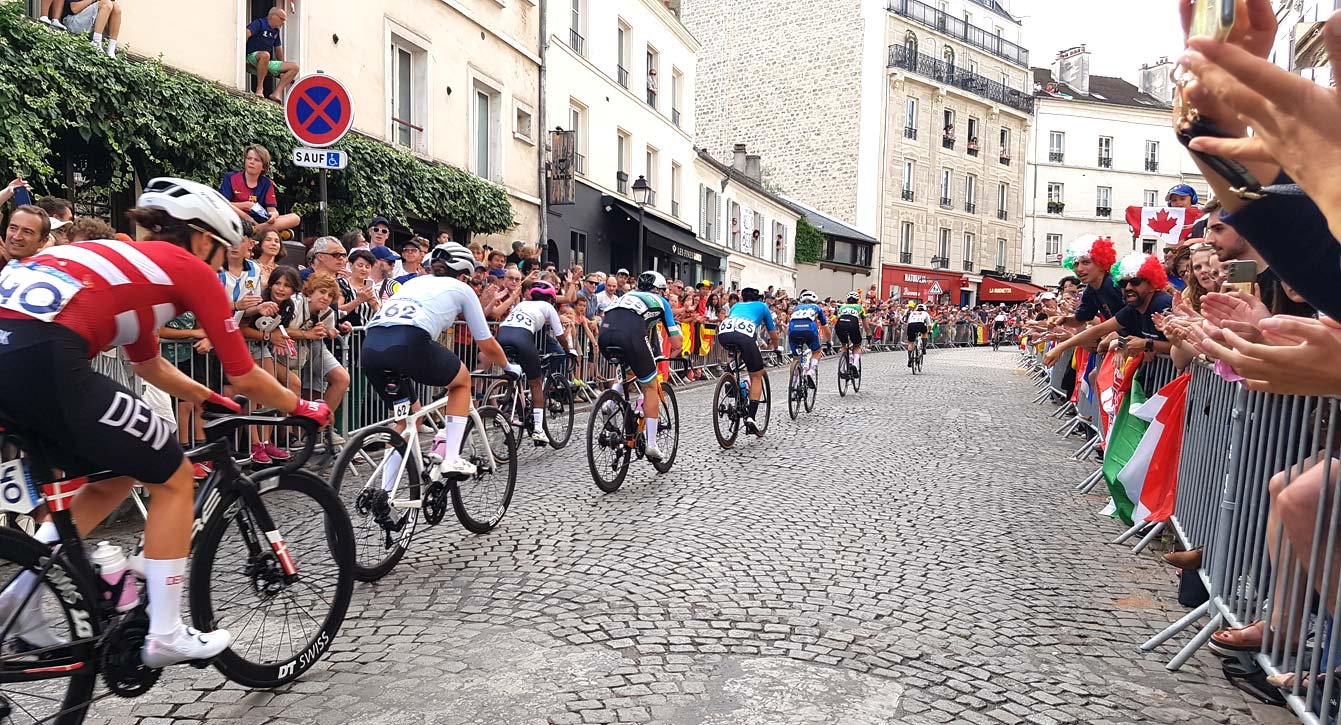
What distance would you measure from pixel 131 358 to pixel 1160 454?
17.0 feet

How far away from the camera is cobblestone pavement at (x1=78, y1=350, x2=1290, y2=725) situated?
11.2 feet

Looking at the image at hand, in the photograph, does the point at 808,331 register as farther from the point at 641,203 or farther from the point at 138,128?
the point at 641,203

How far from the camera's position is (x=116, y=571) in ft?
9.86

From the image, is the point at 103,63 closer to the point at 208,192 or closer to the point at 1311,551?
the point at 208,192

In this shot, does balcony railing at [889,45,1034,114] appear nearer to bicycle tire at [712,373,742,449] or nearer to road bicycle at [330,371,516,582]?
bicycle tire at [712,373,742,449]

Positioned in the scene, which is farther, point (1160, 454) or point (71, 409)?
point (1160, 454)

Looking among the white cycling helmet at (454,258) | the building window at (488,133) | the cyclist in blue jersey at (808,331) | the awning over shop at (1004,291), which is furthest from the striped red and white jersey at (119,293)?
the awning over shop at (1004,291)

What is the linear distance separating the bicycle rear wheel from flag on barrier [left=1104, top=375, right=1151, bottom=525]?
4.14m

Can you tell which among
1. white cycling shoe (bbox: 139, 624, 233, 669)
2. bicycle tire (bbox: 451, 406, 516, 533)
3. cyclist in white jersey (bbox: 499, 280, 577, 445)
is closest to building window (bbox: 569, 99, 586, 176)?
cyclist in white jersey (bbox: 499, 280, 577, 445)

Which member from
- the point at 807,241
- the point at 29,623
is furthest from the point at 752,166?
the point at 29,623

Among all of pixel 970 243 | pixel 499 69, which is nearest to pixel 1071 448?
pixel 499 69

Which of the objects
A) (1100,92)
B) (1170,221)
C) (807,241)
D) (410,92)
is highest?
(1100,92)

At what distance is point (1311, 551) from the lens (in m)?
3.01

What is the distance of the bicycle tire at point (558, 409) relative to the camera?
9516 mm
